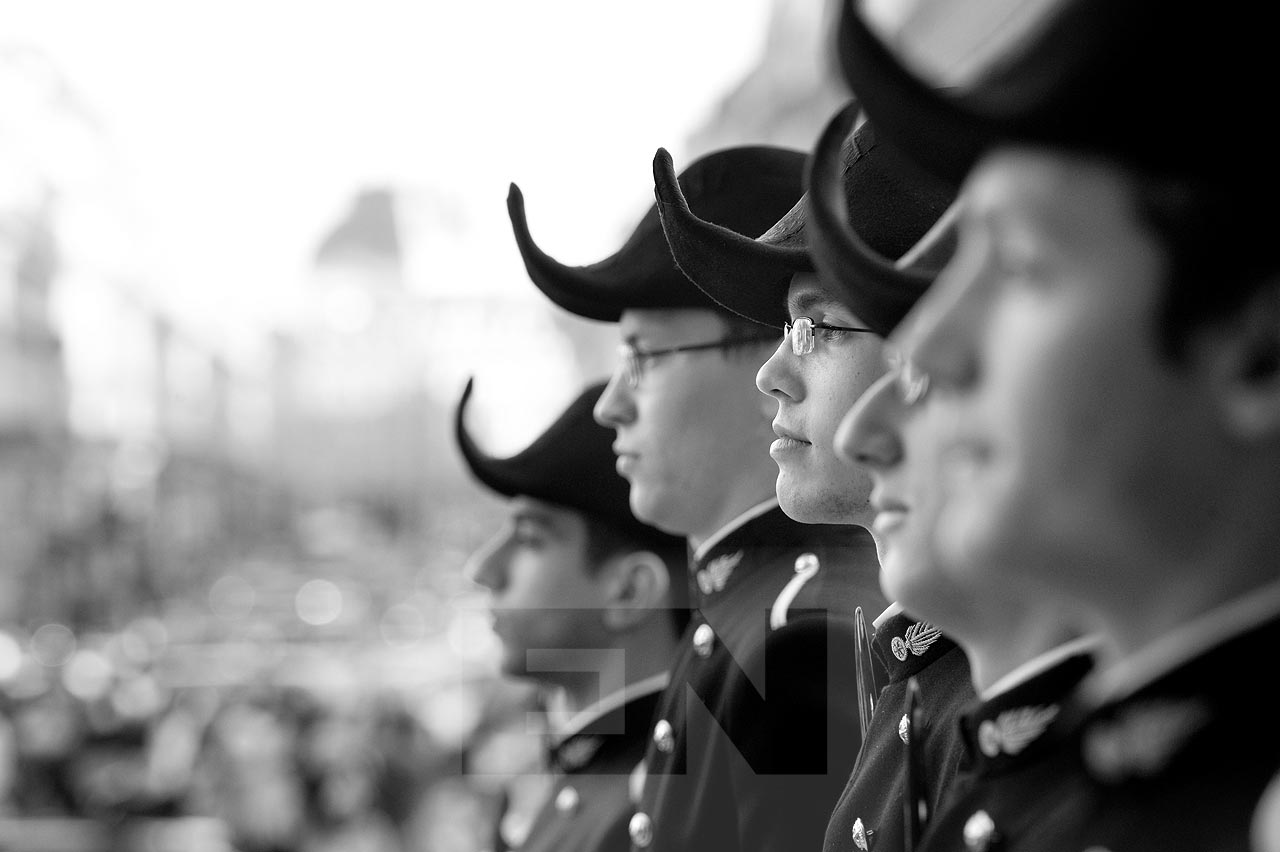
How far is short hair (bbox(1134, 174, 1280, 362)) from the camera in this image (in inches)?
30.8

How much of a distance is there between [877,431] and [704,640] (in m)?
0.88

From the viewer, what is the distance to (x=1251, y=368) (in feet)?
2.61

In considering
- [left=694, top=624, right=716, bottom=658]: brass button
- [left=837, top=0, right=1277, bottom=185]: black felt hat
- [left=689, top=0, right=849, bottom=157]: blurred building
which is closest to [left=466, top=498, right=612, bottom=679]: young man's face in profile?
[left=694, top=624, right=716, bottom=658]: brass button

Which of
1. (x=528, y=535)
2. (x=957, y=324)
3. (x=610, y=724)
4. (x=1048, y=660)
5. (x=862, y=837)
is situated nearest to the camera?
(x=957, y=324)

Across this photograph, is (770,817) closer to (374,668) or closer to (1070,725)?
(1070,725)

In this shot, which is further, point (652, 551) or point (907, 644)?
point (652, 551)

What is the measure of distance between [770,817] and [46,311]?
1875 centimetres

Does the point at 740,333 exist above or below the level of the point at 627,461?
above

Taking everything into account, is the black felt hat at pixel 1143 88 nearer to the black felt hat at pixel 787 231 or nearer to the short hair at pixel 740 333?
the black felt hat at pixel 787 231

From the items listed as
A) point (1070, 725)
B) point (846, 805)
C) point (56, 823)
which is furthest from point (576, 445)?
point (56, 823)

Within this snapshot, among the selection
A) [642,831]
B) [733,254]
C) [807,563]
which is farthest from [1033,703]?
[642,831]

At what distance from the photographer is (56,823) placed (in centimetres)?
711

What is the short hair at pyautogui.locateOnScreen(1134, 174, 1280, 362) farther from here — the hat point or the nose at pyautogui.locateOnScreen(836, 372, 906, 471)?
the hat point

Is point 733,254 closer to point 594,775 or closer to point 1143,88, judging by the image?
point 1143,88
